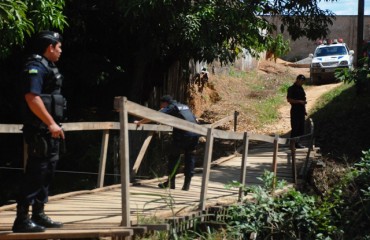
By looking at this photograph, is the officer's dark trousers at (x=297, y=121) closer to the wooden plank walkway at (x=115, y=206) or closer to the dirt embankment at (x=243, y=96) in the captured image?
the wooden plank walkway at (x=115, y=206)

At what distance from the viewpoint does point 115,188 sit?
923 cm

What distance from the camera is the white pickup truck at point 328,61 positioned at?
26.7 m

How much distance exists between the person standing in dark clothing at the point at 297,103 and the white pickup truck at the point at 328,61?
12.3 m

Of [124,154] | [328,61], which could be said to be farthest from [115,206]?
[328,61]

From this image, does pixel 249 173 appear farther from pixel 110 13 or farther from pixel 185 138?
pixel 110 13

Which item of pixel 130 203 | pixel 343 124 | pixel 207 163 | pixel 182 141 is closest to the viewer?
pixel 207 163

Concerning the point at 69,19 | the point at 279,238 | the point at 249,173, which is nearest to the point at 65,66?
the point at 69,19

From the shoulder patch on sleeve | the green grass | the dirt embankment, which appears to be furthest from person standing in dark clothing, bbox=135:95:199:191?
the dirt embankment

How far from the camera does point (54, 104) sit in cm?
566

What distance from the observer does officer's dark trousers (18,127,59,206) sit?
5.61 meters

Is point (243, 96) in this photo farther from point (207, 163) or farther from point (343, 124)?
point (207, 163)

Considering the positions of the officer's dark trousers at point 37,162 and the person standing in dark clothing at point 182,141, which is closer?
the officer's dark trousers at point 37,162

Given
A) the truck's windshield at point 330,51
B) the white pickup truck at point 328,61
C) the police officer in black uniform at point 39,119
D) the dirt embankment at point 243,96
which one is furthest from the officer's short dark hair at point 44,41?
the truck's windshield at point 330,51

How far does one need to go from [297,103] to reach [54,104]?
30.3ft
